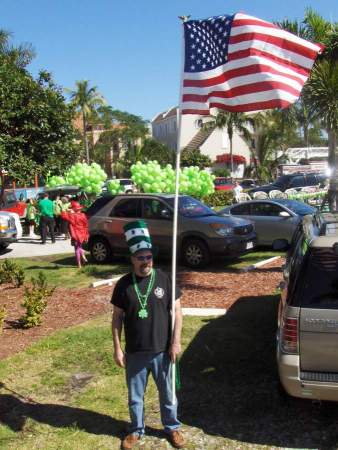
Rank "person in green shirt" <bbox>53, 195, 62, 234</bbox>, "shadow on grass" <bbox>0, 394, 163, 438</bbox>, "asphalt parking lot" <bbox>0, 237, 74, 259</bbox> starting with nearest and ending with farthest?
1. "shadow on grass" <bbox>0, 394, 163, 438</bbox>
2. "asphalt parking lot" <bbox>0, 237, 74, 259</bbox>
3. "person in green shirt" <bbox>53, 195, 62, 234</bbox>

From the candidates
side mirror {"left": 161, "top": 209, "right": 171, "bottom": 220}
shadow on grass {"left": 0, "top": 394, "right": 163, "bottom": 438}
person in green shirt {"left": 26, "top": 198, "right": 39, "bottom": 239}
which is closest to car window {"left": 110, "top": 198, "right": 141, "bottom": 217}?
side mirror {"left": 161, "top": 209, "right": 171, "bottom": 220}

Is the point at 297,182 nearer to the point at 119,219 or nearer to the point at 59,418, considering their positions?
the point at 119,219

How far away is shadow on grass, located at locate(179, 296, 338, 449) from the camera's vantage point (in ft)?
13.5

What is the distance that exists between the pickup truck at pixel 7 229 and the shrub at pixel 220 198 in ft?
41.9

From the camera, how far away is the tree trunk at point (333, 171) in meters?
11.7

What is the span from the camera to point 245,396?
482 centimetres

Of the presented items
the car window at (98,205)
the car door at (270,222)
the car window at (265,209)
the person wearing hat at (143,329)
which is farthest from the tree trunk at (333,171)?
the person wearing hat at (143,329)

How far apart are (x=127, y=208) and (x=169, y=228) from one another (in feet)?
4.25

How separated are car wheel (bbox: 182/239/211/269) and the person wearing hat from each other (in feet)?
22.2

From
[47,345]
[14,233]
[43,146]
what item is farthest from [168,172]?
[47,345]

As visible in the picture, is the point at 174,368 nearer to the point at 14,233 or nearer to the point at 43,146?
the point at 43,146

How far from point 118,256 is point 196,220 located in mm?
2439

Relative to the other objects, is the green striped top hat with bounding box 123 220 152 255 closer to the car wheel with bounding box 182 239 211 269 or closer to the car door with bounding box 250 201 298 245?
the car wheel with bounding box 182 239 211 269

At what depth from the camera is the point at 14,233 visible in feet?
49.4
